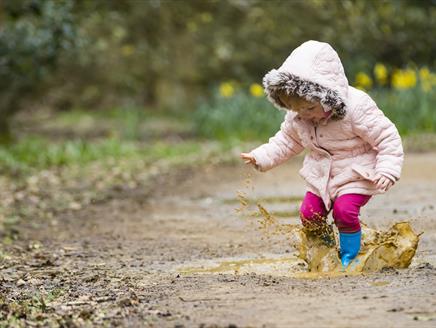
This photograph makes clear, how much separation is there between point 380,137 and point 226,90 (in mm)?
10534

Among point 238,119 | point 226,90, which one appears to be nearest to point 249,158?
point 238,119

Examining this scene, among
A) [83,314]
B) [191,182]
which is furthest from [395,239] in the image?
[191,182]

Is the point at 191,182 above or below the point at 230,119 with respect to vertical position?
below

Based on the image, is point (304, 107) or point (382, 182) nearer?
point (382, 182)

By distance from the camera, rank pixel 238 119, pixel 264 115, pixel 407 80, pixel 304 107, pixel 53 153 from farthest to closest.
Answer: pixel 407 80
pixel 238 119
pixel 264 115
pixel 53 153
pixel 304 107

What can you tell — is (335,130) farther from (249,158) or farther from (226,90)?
(226,90)

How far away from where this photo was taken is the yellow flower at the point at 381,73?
13844mm

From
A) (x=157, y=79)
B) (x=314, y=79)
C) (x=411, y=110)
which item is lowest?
(x=314, y=79)

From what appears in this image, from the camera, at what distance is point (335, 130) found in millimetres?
4477

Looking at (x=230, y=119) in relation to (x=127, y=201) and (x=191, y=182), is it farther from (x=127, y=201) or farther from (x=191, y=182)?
(x=127, y=201)

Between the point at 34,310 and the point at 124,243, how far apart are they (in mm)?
2092

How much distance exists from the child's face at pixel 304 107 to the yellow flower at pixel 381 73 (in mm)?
9530

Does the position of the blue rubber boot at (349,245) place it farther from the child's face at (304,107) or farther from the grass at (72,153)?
the grass at (72,153)

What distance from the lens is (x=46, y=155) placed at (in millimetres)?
10719
